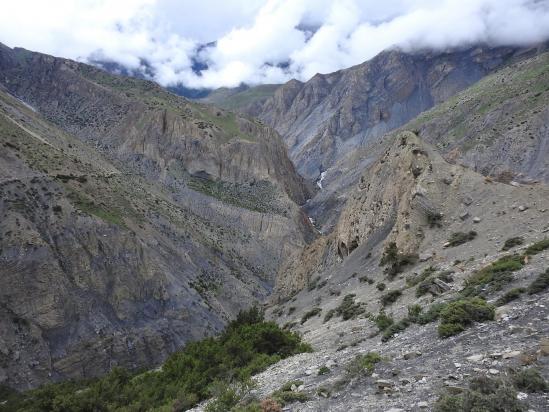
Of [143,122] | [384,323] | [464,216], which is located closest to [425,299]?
[384,323]

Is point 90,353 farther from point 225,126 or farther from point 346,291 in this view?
point 225,126

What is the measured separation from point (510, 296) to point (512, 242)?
445 inches

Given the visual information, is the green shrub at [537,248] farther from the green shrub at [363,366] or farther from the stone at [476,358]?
the stone at [476,358]

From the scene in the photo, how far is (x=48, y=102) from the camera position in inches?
5192

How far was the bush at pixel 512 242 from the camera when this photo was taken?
25261 mm

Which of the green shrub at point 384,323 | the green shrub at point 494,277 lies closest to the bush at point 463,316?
the green shrub at point 494,277

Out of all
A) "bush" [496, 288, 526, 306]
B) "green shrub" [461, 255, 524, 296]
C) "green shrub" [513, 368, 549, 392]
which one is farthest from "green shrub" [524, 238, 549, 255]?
"green shrub" [513, 368, 549, 392]

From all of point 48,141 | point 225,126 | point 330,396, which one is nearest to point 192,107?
point 225,126

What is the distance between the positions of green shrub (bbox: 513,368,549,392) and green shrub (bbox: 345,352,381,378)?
13.9 feet

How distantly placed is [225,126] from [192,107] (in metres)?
11.9

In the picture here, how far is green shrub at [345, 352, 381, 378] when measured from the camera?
1320 centimetres

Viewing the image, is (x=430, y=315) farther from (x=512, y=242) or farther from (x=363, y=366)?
(x=512, y=242)

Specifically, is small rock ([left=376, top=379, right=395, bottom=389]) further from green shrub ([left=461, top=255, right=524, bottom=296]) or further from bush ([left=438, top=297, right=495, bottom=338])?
green shrub ([left=461, top=255, right=524, bottom=296])

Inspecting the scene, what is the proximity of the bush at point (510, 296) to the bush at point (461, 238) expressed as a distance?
47.4ft
